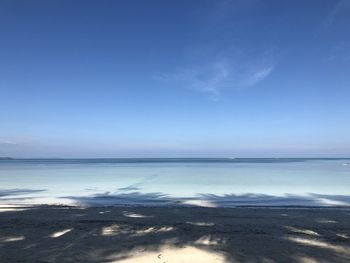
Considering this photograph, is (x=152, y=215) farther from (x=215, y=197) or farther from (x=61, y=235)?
(x=215, y=197)

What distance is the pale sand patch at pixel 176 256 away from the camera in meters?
5.54

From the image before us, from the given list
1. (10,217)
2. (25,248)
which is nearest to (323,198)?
(10,217)

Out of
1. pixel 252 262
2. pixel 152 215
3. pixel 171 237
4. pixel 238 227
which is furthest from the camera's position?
pixel 152 215

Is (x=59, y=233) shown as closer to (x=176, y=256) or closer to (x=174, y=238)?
(x=174, y=238)

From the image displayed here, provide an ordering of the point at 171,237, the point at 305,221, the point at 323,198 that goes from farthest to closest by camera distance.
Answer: the point at 323,198
the point at 305,221
the point at 171,237

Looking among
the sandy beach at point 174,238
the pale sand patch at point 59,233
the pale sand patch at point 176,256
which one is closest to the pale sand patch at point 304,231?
the sandy beach at point 174,238

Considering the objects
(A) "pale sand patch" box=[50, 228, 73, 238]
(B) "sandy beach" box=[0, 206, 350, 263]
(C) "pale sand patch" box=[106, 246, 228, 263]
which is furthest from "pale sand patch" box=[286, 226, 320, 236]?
(A) "pale sand patch" box=[50, 228, 73, 238]

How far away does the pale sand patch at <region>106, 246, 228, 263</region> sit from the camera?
5535 millimetres

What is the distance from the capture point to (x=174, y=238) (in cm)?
693

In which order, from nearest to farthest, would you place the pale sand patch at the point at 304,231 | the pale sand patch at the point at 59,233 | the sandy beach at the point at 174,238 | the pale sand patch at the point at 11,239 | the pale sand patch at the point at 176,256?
the pale sand patch at the point at 176,256
the sandy beach at the point at 174,238
the pale sand patch at the point at 11,239
the pale sand patch at the point at 59,233
the pale sand patch at the point at 304,231

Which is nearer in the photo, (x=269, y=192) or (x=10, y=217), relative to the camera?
(x=10, y=217)

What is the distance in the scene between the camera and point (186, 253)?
592 cm

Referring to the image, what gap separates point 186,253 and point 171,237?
1.12 metres

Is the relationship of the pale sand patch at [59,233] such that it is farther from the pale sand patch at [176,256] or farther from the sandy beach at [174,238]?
the pale sand patch at [176,256]
